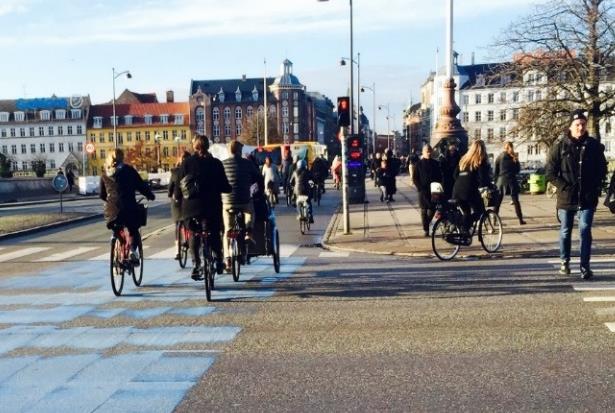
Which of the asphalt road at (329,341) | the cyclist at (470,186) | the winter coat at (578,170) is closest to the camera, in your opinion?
the asphalt road at (329,341)

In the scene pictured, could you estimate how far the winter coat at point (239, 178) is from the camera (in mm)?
10062

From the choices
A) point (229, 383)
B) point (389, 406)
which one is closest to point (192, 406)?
point (229, 383)

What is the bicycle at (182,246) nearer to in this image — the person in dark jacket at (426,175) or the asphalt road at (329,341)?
the asphalt road at (329,341)

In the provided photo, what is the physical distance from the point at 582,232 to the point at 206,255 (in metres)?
4.70

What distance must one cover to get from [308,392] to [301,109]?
5362 inches

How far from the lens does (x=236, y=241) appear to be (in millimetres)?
9875

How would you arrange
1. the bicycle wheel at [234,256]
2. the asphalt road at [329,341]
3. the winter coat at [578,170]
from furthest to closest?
the bicycle wheel at [234,256]
the winter coat at [578,170]
the asphalt road at [329,341]

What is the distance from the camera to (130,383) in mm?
5293

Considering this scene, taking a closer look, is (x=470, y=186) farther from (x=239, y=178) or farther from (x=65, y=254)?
(x=65, y=254)

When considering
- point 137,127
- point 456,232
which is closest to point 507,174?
point 456,232

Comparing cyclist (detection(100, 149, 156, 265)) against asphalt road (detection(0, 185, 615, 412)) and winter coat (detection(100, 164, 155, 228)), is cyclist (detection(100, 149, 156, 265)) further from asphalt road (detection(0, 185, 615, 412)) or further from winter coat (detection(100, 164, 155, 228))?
asphalt road (detection(0, 185, 615, 412))

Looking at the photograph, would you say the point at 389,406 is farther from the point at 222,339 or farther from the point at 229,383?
the point at 222,339

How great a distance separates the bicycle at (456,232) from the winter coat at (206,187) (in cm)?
424

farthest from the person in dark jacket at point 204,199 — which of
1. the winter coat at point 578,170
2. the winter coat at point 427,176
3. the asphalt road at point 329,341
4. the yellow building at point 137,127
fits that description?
the yellow building at point 137,127
